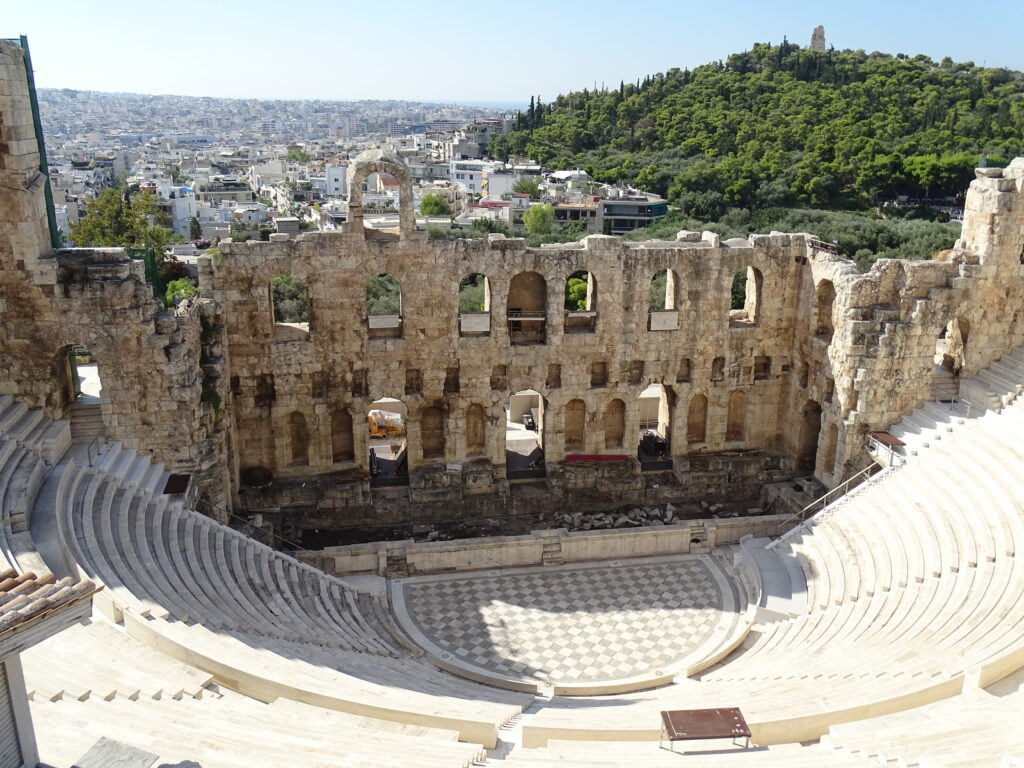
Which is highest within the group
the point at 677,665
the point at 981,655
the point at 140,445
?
the point at 140,445

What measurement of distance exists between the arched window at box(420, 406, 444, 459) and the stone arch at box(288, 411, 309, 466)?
3202 millimetres

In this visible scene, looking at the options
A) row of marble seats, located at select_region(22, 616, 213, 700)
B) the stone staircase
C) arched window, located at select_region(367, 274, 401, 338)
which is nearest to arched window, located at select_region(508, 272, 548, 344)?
arched window, located at select_region(367, 274, 401, 338)

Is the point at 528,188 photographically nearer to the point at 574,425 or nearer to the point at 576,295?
the point at 576,295

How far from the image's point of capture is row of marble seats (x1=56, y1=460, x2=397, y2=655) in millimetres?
14906

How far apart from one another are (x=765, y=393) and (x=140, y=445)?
1716cm

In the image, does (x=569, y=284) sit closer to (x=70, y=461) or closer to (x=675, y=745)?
(x=70, y=461)

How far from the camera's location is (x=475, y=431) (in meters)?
25.2

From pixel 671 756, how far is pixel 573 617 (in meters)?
8.06

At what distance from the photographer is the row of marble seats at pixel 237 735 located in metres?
10.1

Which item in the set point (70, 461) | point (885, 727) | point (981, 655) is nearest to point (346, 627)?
point (70, 461)

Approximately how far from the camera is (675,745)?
13.0m

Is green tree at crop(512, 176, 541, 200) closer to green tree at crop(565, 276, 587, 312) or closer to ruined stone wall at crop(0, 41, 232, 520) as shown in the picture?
green tree at crop(565, 276, 587, 312)

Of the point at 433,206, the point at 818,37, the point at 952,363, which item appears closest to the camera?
the point at 952,363

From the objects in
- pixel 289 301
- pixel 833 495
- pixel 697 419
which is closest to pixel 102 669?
pixel 697 419
